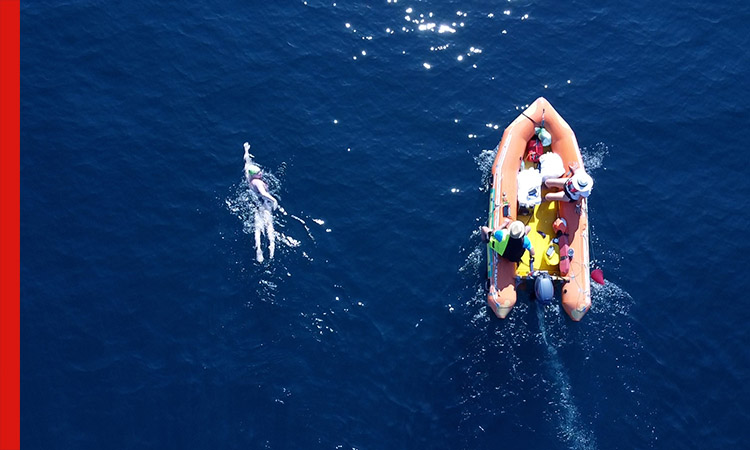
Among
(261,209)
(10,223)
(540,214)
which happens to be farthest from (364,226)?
(10,223)

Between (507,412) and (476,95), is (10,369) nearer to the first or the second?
(507,412)

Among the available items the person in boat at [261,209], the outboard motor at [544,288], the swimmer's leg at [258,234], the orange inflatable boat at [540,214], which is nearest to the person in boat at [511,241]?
the orange inflatable boat at [540,214]

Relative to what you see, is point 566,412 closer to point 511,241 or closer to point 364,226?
point 511,241

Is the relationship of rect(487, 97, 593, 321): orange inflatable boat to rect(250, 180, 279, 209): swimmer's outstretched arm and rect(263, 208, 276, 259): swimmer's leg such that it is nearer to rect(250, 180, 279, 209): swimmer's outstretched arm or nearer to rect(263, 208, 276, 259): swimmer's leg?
rect(263, 208, 276, 259): swimmer's leg

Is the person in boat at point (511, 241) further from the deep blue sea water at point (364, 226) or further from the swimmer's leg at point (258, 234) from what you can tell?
the swimmer's leg at point (258, 234)

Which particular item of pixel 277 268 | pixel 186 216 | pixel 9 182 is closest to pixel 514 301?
pixel 277 268

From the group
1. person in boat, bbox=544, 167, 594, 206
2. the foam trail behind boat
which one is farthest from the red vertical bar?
person in boat, bbox=544, 167, 594, 206
